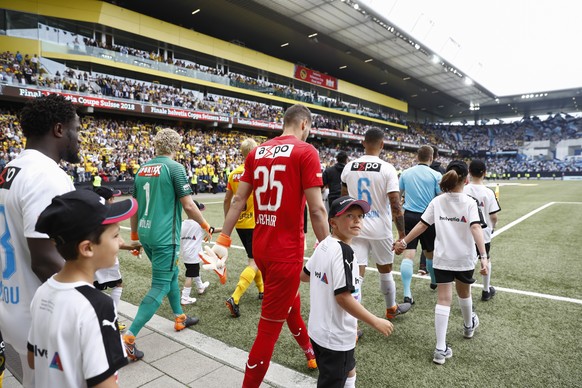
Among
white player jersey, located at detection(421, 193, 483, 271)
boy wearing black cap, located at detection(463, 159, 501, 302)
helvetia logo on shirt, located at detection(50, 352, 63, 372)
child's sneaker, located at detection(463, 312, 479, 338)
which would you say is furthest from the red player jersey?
boy wearing black cap, located at detection(463, 159, 501, 302)

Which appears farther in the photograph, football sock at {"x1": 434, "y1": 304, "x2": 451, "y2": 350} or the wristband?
football sock at {"x1": 434, "y1": 304, "x2": 451, "y2": 350}

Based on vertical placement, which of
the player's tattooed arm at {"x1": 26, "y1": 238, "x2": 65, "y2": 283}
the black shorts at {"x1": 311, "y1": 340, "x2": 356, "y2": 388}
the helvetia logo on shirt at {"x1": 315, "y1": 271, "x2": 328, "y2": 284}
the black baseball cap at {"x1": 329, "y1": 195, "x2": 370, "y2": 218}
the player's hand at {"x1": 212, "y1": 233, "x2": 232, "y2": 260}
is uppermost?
the black baseball cap at {"x1": 329, "y1": 195, "x2": 370, "y2": 218}

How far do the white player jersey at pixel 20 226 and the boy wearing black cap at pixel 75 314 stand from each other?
600 mm

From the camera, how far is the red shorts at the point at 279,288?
2.62 m

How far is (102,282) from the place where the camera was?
3912 mm

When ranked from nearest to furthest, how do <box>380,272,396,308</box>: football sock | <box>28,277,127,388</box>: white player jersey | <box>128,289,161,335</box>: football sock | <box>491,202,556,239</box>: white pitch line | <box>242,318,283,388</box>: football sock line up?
1. <box>28,277,127,388</box>: white player jersey
2. <box>242,318,283,388</box>: football sock
3. <box>128,289,161,335</box>: football sock
4. <box>380,272,396,308</box>: football sock
5. <box>491,202,556,239</box>: white pitch line

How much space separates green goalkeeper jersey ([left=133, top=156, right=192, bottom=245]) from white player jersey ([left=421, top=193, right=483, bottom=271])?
2891 mm

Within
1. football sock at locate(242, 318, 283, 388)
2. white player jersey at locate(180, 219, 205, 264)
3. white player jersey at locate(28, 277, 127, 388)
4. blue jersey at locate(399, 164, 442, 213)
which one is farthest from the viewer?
blue jersey at locate(399, 164, 442, 213)

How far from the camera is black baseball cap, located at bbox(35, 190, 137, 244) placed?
1392 millimetres

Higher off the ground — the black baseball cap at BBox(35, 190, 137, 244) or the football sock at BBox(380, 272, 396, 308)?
the black baseball cap at BBox(35, 190, 137, 244)

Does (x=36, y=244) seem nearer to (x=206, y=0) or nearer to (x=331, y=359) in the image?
(x=331, y=359)

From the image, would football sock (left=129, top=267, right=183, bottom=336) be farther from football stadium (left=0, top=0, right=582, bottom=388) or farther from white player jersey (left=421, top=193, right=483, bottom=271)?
white player jersey (left=421, top=193, right=483, bottom=271)

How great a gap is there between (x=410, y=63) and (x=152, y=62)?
105ft

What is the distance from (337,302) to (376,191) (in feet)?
7.20
